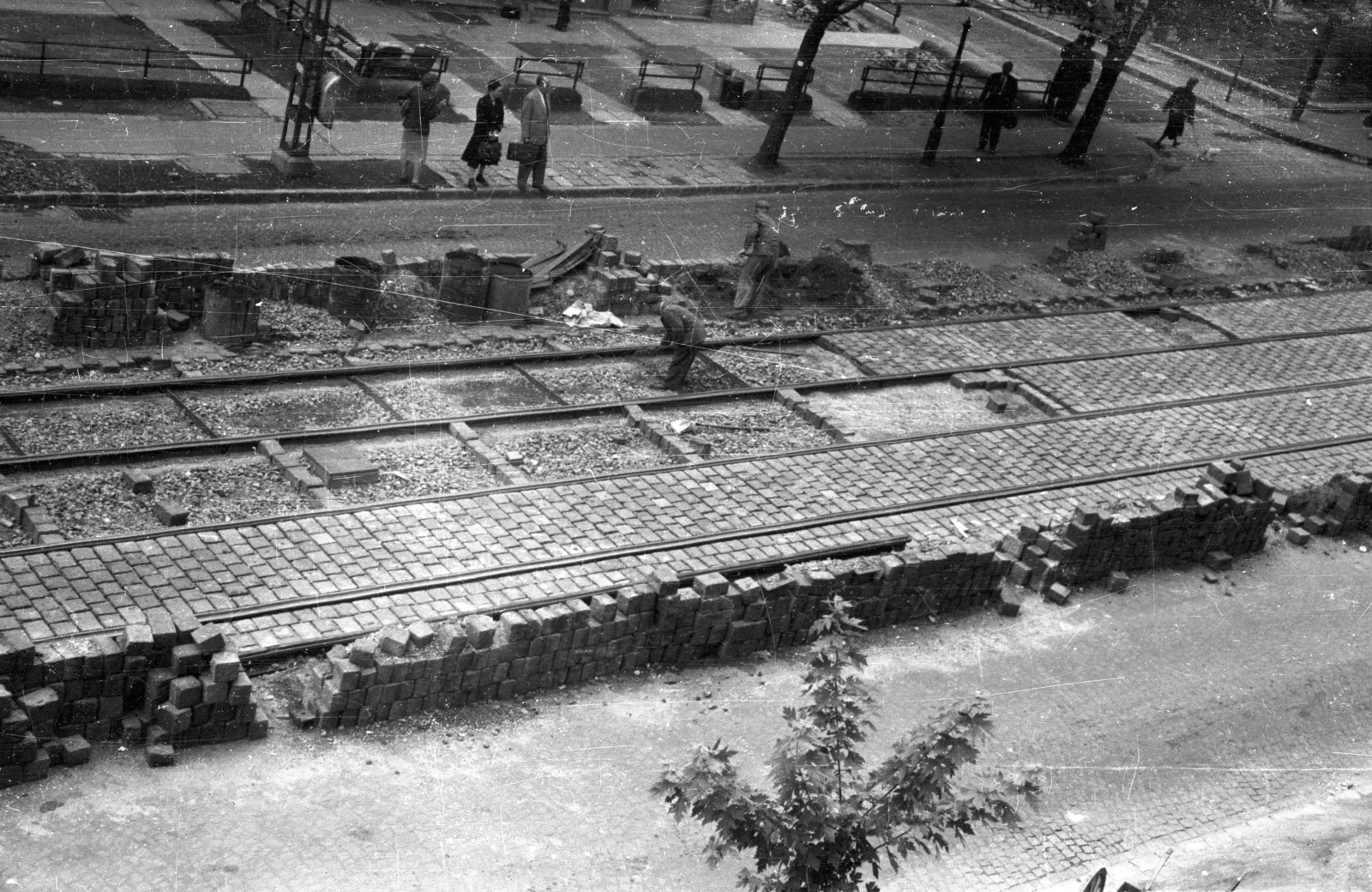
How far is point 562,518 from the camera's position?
14805mm

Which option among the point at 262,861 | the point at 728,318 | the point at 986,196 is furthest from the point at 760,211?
the point at 262,861

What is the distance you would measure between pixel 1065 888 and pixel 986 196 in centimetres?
1947

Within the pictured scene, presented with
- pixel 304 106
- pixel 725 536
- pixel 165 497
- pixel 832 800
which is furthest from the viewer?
pixel 304 106

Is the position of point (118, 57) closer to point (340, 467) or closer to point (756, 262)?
point (756, 262)

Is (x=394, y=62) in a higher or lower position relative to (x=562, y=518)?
higher

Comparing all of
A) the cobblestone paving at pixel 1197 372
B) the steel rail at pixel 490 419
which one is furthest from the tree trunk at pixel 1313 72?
the steel rail at pixel 490 419

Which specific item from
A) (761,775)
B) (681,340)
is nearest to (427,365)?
(681,340)

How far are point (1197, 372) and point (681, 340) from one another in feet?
25.2

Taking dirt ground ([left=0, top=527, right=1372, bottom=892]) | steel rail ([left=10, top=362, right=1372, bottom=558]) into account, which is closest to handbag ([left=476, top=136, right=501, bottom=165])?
steel rail ([left=10, top=362, right=1372, bottom=558])

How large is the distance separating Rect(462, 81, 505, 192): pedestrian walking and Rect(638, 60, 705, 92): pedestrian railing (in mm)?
5514

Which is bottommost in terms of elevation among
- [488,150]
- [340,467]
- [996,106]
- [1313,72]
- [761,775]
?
[761,775]

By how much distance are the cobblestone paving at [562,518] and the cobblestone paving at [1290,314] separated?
4014 millimetres

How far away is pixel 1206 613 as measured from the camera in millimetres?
15719

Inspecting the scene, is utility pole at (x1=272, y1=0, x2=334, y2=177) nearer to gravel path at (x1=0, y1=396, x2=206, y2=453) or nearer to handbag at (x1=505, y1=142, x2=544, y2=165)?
handbag at (x1=505, y1=142, x2=544, y2=165)
